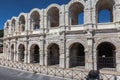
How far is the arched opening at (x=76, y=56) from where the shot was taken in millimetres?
21844

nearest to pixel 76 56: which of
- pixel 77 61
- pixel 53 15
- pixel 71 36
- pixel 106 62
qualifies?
pixel 77 61

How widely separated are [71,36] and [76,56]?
3760mm

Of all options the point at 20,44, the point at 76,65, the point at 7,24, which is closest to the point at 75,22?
the point at 76,65

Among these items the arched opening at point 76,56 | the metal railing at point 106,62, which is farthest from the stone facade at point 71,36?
the metal railing at point 106,62

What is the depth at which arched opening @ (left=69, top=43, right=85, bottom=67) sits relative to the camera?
21.8 m

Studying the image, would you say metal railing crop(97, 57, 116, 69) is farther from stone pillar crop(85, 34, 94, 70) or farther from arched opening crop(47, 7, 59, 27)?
arched opening crop(47, 7, 59, 27)

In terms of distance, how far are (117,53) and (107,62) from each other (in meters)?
3.68

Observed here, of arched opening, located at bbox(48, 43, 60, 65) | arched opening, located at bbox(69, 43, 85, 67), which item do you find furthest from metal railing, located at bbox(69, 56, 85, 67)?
arched opening, located at bbox(48, 43, 60, 65)

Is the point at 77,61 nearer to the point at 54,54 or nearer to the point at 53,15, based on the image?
the point at 54,54

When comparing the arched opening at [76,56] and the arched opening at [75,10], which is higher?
the arched opening at [75,10]

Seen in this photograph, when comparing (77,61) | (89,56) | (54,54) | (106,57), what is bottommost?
(77,61)

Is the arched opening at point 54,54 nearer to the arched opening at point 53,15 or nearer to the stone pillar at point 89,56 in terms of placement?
the arched opening at point 53,15

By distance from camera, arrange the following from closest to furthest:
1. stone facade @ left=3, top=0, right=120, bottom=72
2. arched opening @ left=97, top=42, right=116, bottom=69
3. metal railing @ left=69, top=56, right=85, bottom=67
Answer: stone facade @ left=3, top=0, right=120, bottom=72 → arched opening @ left=97, top=42, right=116, bottom=69 → metal railing @ left=69, top=56, right=85, bottom=67

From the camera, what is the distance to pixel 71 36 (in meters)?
20.8
